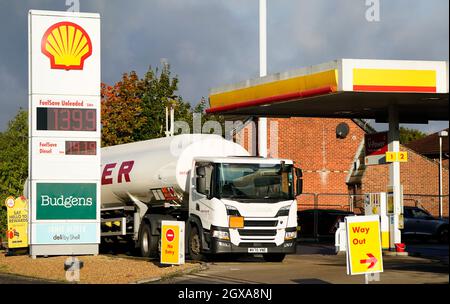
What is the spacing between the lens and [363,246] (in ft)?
58.5

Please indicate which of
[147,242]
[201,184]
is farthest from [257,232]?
[147,242]

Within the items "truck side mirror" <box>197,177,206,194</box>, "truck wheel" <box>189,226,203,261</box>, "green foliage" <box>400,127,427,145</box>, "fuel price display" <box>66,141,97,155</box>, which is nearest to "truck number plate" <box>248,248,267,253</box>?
"truck wheel" <box>189,226,203,261</box>

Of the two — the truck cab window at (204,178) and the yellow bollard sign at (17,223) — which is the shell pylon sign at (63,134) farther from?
the yellow bollard sign at (17,223)

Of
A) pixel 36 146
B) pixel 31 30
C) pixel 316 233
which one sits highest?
pixel 31 30

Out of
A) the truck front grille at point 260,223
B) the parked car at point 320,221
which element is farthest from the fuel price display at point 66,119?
the parked car at point 320,221

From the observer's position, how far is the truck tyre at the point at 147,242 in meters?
29.0

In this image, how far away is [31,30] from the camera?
27.3 metres

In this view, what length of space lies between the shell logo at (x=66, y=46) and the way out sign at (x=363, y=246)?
12.5m
